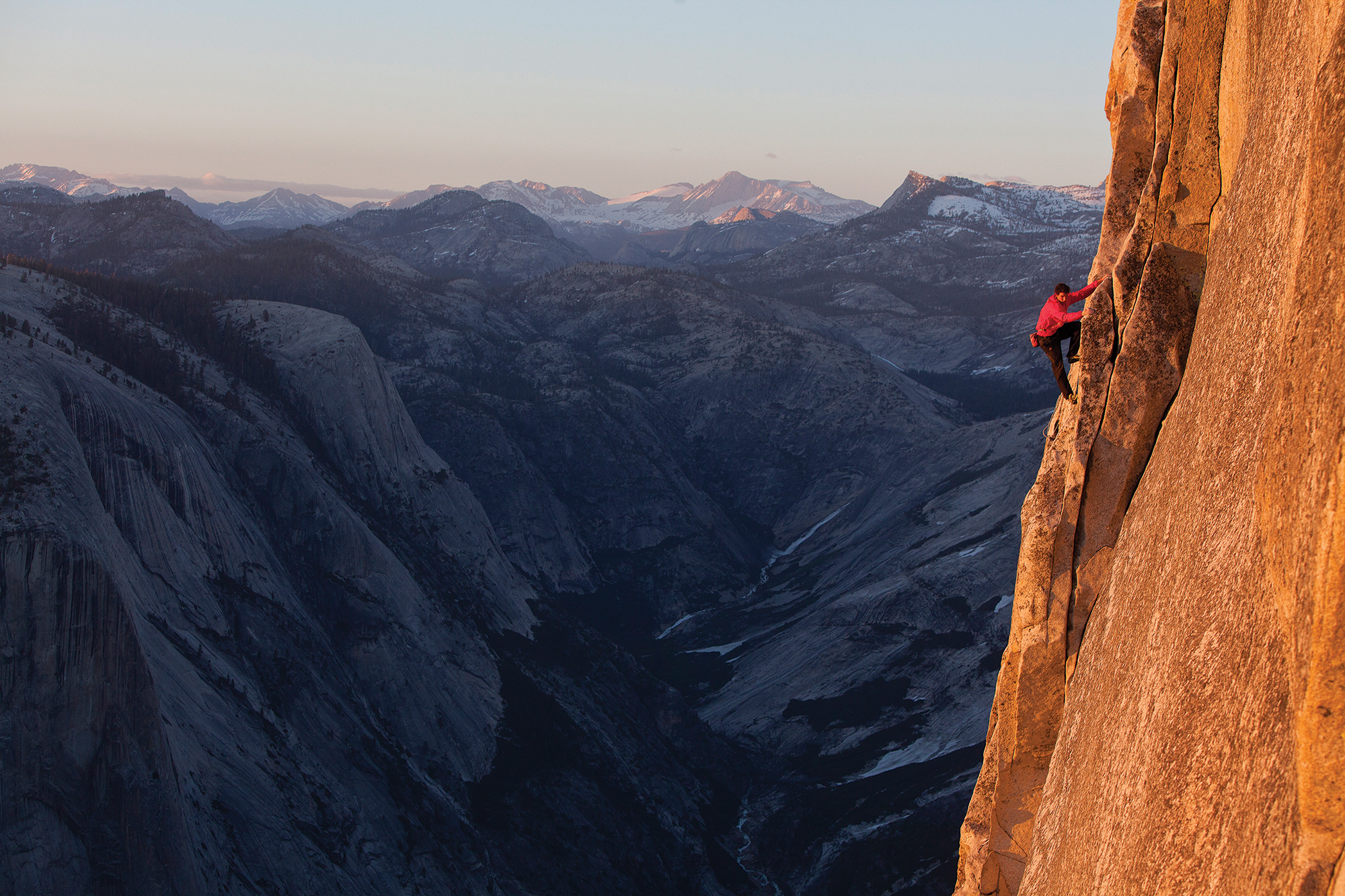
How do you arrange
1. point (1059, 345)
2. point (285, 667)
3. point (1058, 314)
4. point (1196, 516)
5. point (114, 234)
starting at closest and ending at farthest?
point (1196, 516), point (1058, 314), point (1059, 345), point (285, 667), point (114, 234)

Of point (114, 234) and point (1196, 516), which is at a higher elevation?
point (114, 234)

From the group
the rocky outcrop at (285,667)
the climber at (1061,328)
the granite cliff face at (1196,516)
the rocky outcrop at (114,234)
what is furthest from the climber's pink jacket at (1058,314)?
the rocky outcrop at (114,234)

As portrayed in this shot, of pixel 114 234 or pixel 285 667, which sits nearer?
pixel 285 667

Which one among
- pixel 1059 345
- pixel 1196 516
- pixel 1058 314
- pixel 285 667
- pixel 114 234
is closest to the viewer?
pixel 1196 516

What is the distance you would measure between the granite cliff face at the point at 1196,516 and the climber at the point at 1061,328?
0.77 metres

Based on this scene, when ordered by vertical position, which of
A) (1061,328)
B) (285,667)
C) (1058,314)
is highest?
(1058,314)

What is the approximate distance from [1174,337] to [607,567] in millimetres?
110093

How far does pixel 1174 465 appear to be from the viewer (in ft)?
35.1

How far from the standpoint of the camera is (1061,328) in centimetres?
1478

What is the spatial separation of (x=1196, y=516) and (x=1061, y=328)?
5981 mm

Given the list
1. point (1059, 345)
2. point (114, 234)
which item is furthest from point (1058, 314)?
point (114, 234)

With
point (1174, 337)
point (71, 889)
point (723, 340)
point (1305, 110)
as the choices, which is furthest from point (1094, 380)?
point (723, 340)

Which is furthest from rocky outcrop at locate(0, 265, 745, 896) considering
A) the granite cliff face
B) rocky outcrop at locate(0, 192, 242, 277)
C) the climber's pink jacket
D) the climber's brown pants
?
rocky outcrop at locate(0, 192, 242, 277)

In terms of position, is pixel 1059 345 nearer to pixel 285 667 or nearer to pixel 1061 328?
pixel 1061 328
